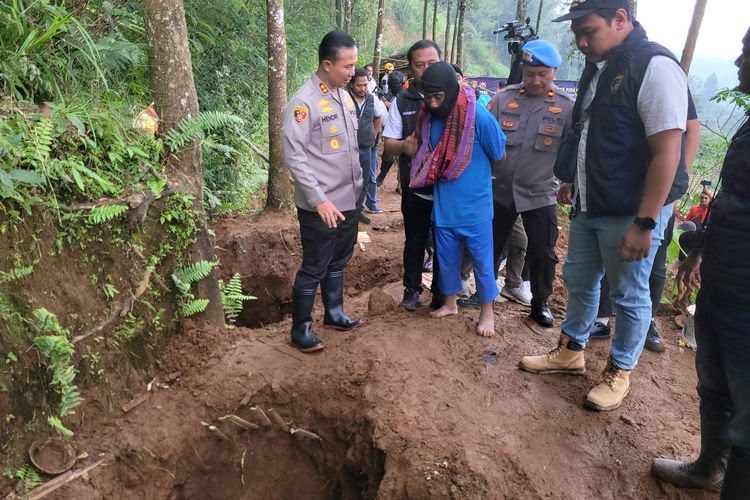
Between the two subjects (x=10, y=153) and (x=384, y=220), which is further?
(x=384, y=220)

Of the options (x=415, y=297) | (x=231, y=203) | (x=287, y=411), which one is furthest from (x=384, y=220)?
(x=287, y=411)

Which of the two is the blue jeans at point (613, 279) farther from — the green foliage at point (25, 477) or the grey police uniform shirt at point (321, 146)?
the green foliage at point (25, 477)

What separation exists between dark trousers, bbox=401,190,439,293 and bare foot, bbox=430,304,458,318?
16 cm

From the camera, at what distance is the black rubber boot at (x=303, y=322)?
3.47 meters

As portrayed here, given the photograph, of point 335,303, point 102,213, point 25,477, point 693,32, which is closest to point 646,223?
point 335,303

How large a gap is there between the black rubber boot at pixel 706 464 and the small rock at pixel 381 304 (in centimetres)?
225

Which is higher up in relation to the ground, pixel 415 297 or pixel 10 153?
pixel 10 153

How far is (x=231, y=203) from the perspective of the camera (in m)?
6.09

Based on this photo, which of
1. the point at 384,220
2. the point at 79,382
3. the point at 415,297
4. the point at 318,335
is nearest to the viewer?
the point at 79,382

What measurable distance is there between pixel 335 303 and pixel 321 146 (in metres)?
1.28

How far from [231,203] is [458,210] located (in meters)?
3.56

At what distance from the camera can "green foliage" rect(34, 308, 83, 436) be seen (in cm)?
255

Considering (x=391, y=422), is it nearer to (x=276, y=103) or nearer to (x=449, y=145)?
(x=449, y=145)

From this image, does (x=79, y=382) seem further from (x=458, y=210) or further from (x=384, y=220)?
(x=384, y=220)
